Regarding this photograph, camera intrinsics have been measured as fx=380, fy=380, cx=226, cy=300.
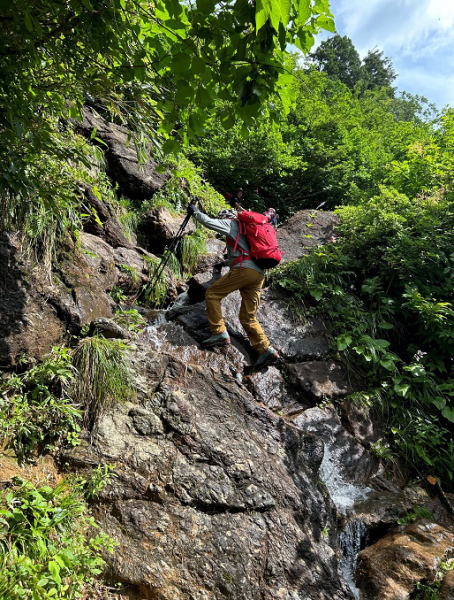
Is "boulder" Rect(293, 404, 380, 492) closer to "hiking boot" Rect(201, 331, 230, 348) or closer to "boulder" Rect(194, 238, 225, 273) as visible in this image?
"hiking boot" Rect(201, 331, 230, 348)

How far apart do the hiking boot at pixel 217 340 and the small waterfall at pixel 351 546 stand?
9.29ft

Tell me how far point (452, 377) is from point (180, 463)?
5.14 meters

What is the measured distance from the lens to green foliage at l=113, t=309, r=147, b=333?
5.53m

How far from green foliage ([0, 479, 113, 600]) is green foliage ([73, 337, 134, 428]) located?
89 cm

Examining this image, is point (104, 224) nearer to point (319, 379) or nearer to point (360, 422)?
point (319, 379)

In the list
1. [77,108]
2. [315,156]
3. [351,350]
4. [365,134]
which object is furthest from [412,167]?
[77,108]

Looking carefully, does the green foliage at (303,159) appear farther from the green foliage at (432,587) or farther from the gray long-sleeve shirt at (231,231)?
the green foliage at (432,587)

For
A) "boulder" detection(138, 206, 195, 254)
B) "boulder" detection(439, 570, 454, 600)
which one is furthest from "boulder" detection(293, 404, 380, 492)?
"boulder" detection(138, 206, 195, 254)

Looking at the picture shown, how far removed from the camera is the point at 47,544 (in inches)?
110

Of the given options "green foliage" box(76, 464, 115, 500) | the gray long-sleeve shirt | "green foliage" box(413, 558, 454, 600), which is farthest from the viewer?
the gray long-sleeve shirt

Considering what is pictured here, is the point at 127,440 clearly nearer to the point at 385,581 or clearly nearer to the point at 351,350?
the point at 385,581

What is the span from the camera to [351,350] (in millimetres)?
6742

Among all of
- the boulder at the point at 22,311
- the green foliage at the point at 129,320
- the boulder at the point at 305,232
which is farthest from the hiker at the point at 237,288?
the boulder at the point at 305,232

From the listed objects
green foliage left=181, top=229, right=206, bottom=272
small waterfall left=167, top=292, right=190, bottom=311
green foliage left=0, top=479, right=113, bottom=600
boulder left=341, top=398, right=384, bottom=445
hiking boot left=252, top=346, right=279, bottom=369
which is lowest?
green foliage left=0, top=479, right=113, bottom=600
